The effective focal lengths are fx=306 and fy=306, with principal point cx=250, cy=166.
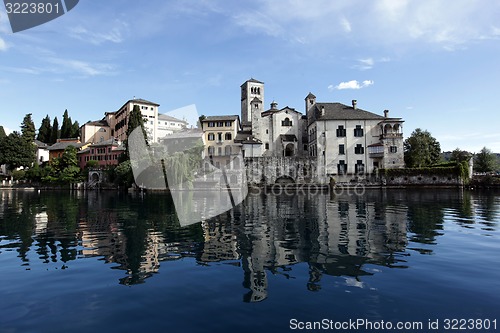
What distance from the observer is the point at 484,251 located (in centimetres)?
1242

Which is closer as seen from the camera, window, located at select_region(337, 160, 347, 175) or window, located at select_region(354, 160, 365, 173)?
window, located at select_region(354, 160, 365, 173)

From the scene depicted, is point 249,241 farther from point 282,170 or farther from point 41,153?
point 41,153

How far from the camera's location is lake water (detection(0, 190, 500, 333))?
22.3 ft

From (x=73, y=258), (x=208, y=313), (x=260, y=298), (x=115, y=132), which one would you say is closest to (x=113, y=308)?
(x=208, y=313)

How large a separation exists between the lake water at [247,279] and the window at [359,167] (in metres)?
52.0

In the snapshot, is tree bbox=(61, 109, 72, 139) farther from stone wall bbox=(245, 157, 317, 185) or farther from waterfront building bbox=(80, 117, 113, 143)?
stone wall bbox=(245, 157, 317, 185)

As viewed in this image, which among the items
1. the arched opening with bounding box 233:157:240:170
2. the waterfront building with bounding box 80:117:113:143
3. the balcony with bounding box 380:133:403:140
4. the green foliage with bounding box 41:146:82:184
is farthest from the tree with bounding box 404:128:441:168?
the waterfront building with bounding box 80:117:113:143

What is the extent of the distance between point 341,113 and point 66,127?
311 feet

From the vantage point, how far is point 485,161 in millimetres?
85188

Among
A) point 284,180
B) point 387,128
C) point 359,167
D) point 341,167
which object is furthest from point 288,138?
point 387,128

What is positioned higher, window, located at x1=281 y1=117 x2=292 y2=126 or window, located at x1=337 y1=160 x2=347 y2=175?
window, located at x1=281 y1=117 x2=292 y2=126

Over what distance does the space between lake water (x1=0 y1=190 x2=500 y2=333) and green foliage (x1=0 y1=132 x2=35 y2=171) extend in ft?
280

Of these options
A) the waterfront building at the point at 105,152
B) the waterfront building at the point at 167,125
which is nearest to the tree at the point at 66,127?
the waterfront building at the point at 105,152

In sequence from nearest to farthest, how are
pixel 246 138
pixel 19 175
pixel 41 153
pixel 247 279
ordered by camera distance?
pixel 247 279, pixel 246 138, pixel 19 175, pixel 41 153
